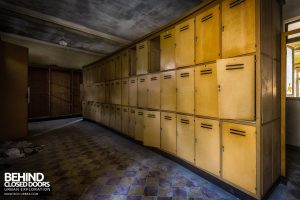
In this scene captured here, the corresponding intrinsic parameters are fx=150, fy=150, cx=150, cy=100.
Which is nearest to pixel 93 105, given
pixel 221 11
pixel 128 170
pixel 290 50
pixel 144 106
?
pixel 144 106

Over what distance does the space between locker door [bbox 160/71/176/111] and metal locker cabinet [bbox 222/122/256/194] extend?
1.13m

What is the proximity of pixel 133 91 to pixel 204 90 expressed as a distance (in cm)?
220

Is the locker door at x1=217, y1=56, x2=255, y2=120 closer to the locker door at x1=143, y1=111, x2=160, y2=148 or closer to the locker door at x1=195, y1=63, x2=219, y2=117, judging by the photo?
the locker door at x1=195, y1=63, x2=219, y2=117

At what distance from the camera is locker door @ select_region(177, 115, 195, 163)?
2.63m

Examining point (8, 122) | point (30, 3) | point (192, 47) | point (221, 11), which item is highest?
point (30, 3)

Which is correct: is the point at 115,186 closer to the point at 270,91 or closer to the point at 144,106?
the point at 144,106

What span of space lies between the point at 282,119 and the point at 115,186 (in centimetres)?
270

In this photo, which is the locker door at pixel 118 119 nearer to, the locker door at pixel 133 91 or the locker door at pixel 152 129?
the locker door at pixel 133 91

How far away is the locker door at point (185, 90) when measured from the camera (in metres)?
2.65

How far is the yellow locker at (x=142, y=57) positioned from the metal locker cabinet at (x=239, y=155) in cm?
230

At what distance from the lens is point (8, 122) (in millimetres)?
4164

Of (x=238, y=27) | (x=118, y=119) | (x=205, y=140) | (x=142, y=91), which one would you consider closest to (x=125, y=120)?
(x=118, y=119)

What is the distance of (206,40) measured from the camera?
94.2 inches

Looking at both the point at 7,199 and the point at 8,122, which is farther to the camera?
the point at 8,122
